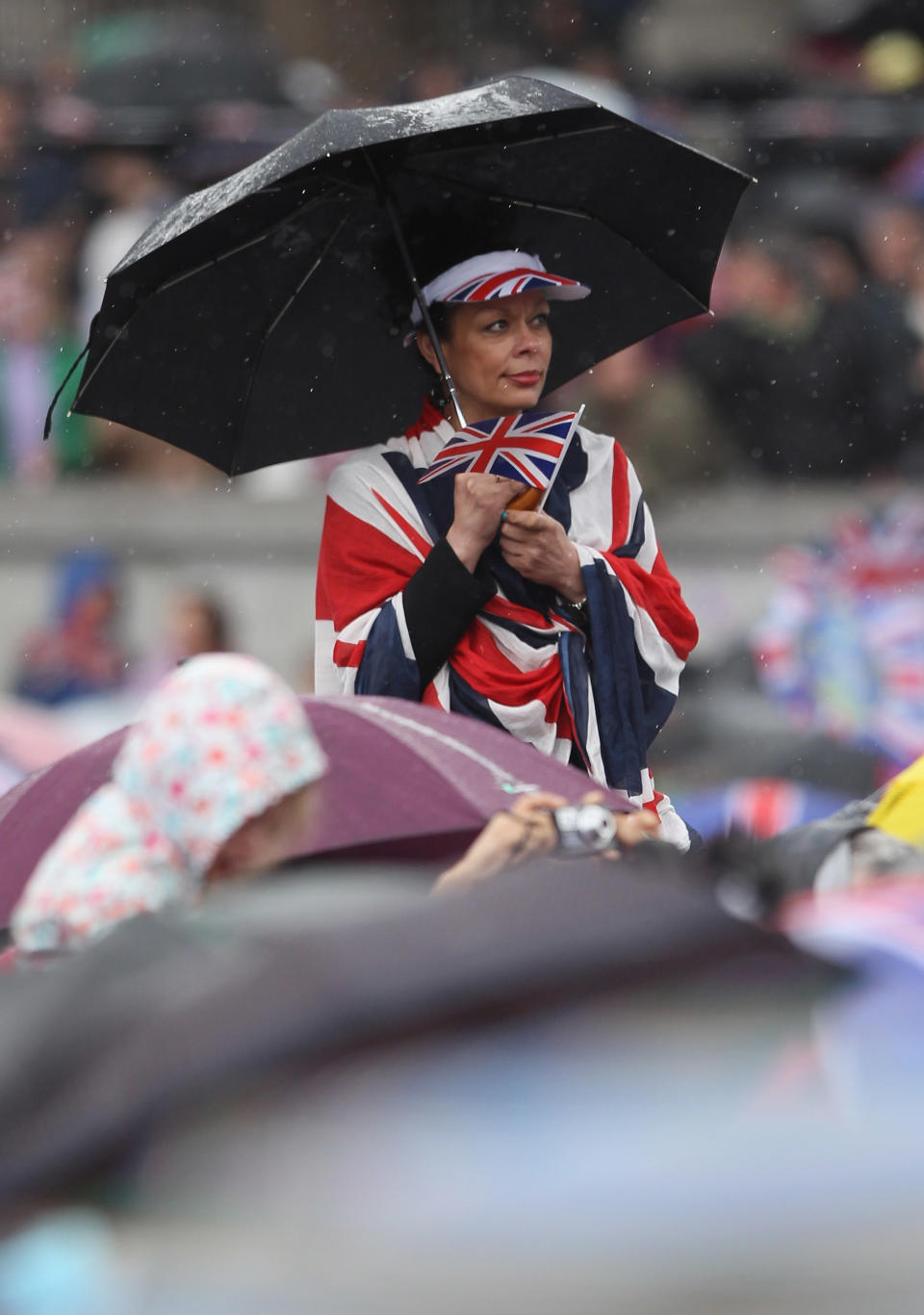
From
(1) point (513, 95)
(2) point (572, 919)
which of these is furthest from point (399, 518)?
(2) point (572, 919)

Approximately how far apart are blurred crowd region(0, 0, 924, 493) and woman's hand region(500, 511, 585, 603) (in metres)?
5.32

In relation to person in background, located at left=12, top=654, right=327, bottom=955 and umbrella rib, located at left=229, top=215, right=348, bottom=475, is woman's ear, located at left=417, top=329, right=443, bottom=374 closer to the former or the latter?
umbrella rib, located at left=229, top=215, right=348, bottom=475

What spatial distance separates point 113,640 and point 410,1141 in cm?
819

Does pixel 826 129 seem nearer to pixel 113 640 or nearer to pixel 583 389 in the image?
pixel 583 389

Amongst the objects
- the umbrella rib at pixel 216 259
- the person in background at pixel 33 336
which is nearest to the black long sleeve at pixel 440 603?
the umbrella rib at pixel 216 259

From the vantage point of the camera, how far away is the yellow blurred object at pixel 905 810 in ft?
11.5

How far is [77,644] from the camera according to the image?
999cm

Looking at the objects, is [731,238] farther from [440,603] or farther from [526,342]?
[440,603]

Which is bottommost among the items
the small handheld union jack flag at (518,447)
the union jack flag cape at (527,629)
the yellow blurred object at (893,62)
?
the union jack flag cape at (527,629)

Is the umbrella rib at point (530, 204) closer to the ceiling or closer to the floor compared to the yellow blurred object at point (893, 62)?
closer to the floor

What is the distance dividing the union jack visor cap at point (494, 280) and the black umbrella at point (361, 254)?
91 millimetres

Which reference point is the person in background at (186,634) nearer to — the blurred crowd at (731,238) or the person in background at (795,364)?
the blurred crowd at (731,238)

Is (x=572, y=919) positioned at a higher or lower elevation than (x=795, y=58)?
lower

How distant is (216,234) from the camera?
415 cm
